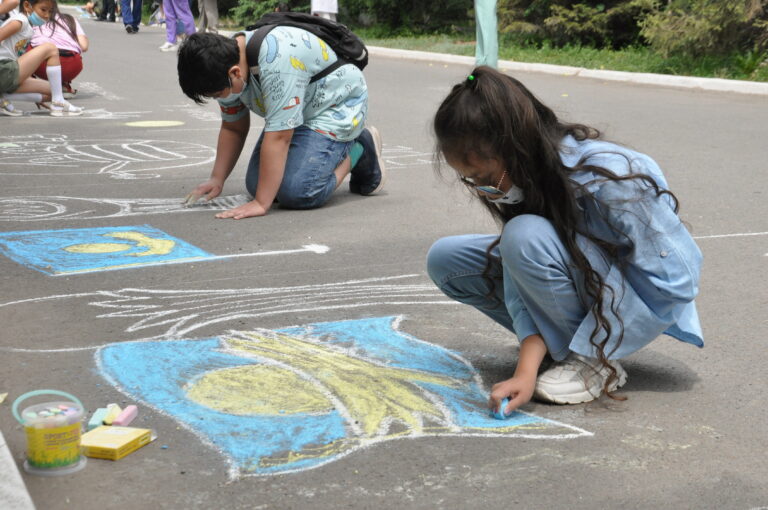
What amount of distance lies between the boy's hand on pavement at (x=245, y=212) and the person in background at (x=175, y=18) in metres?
13.0

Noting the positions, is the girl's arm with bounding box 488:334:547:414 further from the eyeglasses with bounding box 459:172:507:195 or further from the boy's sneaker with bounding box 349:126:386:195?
the boy's sneaker with bounding box 349:126:386:195

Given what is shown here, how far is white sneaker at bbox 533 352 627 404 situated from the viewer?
2.76m

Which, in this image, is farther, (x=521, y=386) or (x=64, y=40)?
(x=64, y=40)

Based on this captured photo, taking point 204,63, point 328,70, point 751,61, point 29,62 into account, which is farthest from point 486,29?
point 204,63

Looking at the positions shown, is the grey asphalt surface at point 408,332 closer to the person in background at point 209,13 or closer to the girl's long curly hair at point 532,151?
the girl's long curly hair at point 532,151

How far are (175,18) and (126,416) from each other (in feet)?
53.0

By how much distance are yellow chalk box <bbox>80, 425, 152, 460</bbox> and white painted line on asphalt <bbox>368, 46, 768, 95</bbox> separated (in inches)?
359

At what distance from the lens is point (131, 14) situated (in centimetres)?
2319

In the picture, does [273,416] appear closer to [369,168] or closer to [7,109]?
[369,168]

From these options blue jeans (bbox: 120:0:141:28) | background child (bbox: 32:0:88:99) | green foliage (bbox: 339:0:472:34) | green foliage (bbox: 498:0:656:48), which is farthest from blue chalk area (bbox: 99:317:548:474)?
blue jeans (bbox: 120:0:141:28)

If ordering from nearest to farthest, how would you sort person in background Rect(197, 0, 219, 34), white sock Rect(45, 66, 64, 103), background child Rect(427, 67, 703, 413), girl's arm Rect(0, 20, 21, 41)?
background child Rect(427, 67, 703, 413)
girl's arm Rect(0, 20, 21, 41)
white sock Rect(45, 66, 64, 103)
person in background Rect(197, 0, 219, 34)

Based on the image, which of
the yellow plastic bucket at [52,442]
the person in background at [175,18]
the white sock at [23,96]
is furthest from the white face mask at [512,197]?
the person in background at [175,18]

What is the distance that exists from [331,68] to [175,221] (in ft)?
3.81

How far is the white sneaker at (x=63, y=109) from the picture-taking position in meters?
9.63
